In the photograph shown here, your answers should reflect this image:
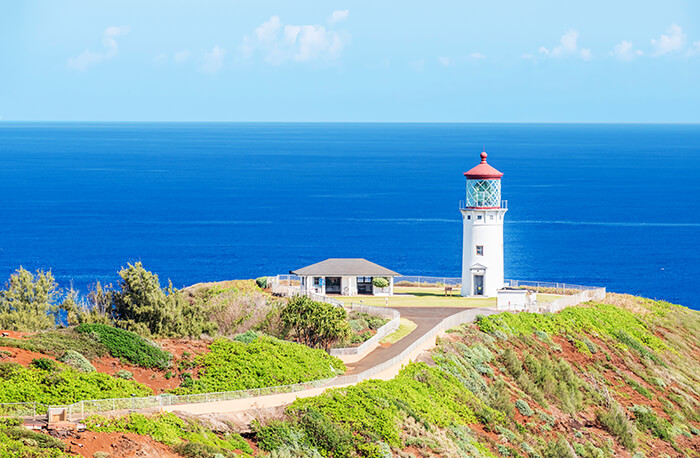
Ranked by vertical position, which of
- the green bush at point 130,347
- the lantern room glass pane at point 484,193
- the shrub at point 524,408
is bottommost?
the shrub at point 524,408

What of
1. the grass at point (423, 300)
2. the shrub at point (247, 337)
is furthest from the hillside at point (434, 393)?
the grass at point (423, 300)

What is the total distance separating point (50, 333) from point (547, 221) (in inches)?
4682

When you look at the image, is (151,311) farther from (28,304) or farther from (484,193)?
(484,193)

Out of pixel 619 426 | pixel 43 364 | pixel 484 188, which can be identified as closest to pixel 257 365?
pixel 43 364

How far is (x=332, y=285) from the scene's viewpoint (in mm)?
57625

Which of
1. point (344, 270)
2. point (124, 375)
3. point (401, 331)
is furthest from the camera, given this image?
point (344, 270)

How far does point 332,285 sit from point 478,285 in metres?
8.63

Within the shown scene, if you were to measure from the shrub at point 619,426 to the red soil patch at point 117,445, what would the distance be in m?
22.8

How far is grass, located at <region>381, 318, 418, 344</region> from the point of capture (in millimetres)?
42844

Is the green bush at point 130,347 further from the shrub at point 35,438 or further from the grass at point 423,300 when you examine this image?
the grass at point 423,300

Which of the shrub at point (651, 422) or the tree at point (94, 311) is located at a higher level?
the tree at point (94, 311)

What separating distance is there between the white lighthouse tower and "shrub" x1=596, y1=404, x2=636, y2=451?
15.6m

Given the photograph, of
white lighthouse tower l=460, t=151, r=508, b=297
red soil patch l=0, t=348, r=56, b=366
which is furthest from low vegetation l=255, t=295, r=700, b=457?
red soil patch l=0, t=348, r=56, b=366

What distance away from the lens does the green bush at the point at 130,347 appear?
33.1m
